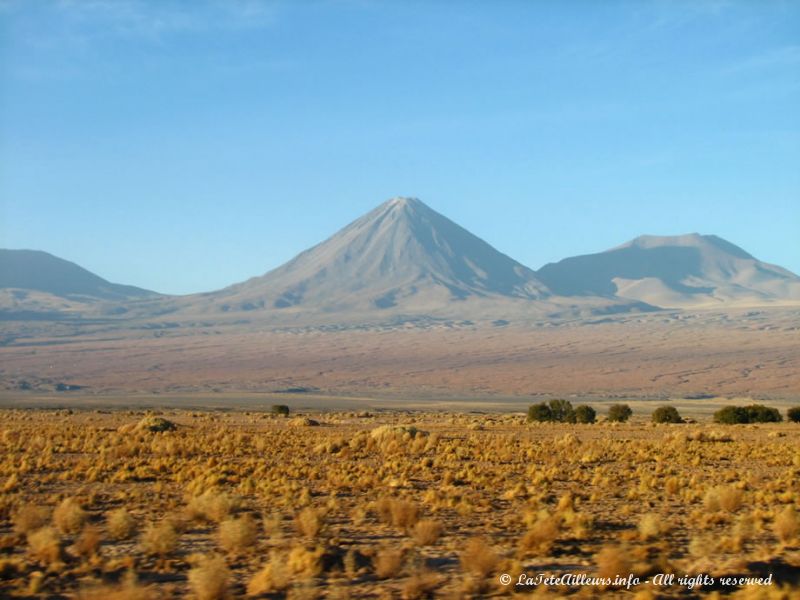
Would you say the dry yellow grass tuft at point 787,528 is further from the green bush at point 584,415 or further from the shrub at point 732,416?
the green bush at point 584,415

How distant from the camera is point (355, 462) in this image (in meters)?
22.6

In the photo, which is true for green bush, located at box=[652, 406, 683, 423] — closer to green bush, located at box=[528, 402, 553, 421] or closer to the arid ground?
green bush, located at box=[528, 402, 553, 421]

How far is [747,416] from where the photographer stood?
136ft

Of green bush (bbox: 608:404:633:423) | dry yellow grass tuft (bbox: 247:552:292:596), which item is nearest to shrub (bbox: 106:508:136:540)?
dry yellow grass tuft (bbox: 247:552:292:596)

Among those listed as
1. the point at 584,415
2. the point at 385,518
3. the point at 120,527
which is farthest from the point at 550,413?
the point at 120,527

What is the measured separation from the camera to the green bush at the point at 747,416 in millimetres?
40844

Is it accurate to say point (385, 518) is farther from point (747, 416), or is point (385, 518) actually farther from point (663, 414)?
point (747, 416)

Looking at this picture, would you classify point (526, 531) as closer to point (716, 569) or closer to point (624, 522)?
point (624, 522)

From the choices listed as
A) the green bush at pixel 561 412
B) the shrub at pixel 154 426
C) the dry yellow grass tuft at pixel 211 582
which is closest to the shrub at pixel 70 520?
the dry yellow grass tuft at pixel 211 582

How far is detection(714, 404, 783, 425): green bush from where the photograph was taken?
40.8m

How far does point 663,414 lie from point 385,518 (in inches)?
1219

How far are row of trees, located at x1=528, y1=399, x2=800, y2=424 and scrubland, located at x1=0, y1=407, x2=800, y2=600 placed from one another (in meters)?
16.0

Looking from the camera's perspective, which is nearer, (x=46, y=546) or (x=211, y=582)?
(x=211, y=582)

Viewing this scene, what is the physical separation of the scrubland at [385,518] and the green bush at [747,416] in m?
15.6
